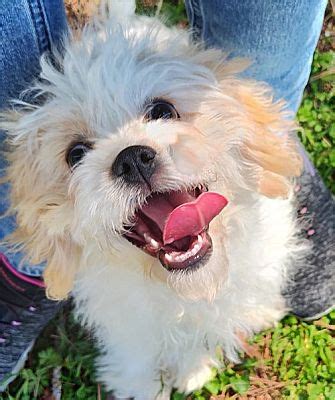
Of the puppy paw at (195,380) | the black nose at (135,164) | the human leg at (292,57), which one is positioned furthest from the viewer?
the puppy paw at (195,380)

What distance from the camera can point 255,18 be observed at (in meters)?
1.91

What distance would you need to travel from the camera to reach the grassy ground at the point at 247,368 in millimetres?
2496

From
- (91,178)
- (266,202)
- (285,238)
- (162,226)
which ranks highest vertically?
(91,178)

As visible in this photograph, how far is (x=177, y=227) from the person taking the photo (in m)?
1.58

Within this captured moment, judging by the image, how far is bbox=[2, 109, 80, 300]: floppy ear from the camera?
1669 mm

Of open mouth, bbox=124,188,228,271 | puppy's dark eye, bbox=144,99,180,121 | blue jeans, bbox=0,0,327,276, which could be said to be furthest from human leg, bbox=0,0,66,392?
open mouth, bbox=124,188,228,271

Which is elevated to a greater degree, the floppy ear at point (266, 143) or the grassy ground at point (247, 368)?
the floppy ear at point (266, 143)

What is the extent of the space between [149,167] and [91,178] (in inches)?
5.6

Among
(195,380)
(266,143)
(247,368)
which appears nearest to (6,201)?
(266,143)

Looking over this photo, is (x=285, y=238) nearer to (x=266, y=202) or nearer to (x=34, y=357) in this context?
(x=266, y=202)

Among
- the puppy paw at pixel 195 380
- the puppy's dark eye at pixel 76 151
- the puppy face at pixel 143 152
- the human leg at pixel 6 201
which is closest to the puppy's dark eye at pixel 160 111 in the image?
the puppy face at pixel 143 152

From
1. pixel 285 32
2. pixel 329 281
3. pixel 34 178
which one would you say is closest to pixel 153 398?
pixel 329 281

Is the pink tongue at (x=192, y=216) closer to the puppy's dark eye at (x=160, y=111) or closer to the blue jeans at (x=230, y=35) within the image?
the puppy's dark eye at (x=160, y=111)

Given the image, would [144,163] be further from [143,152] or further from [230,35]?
[230,35]
